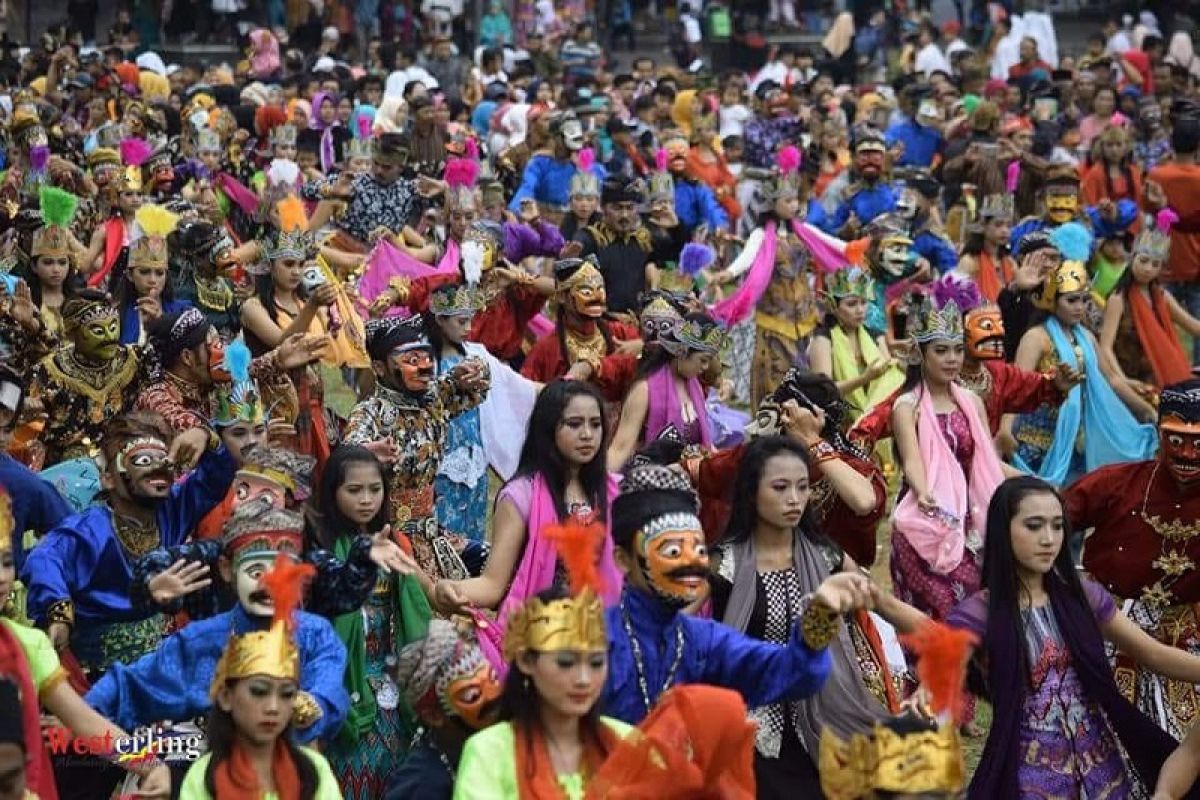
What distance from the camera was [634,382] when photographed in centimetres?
900

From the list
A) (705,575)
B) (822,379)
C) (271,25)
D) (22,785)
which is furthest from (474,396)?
(271,25)

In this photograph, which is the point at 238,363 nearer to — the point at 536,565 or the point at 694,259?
the point at 536,565

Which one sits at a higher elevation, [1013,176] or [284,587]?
A: [1013,176]

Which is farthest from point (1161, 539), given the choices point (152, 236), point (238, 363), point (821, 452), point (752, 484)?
point (152, 236)

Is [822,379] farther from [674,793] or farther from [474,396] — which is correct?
[674,793]

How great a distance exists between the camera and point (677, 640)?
571cm

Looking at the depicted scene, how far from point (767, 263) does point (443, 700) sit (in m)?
7.79

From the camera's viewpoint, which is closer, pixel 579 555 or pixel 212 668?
pixel 579 555

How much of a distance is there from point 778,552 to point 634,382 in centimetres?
263

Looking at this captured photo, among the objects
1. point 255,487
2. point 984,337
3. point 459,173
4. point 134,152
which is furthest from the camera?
point 134,152

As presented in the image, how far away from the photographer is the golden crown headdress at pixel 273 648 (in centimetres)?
523

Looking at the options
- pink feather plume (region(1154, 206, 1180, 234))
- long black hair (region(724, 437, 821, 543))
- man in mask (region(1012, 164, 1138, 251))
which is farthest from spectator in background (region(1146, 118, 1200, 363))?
long black hair (region(724, 437, 821, 543))

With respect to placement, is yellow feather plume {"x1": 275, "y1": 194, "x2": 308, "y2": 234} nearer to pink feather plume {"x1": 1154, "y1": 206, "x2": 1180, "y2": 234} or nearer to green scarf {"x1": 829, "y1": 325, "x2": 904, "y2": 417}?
green scarf {"x1": 829, "y1": 325, "x2": 904, "y2": 417}

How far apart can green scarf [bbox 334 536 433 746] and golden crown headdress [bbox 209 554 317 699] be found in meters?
1.09
